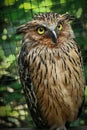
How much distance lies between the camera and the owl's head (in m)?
2.81

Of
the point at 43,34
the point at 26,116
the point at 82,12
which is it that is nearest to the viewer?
the point at 43,34

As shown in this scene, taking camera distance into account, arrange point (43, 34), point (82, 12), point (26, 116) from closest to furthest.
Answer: point (43, 34), point (82, 12), point (26, 116)

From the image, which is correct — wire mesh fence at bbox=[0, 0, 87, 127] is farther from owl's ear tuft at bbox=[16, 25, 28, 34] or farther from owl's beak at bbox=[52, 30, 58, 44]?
owl's beak at bbox=[52, 30, 58, 44]

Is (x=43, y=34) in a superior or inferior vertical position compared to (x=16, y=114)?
superior

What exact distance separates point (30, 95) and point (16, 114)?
24.2 inches

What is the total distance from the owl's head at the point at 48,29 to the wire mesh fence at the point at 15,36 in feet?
1.22

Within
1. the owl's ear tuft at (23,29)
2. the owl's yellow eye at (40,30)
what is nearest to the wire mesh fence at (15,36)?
the owl's ear tuft at (23,29)

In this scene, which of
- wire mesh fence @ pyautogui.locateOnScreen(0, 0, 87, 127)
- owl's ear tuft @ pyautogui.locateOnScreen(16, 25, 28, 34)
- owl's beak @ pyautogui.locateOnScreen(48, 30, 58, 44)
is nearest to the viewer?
owl's beak @ pyautogui.locateOnScreen(48, 30, 58, 44)

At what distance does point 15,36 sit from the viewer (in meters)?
3.33

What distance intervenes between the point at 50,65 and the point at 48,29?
203 mm

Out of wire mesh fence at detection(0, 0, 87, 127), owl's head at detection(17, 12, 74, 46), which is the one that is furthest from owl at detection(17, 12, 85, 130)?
→ wire mesh fence at detection(0, 0, 87, 127)

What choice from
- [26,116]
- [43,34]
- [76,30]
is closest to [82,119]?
[26,116]

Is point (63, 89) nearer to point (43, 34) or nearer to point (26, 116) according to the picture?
point (43, 34)

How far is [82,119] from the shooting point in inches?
137
